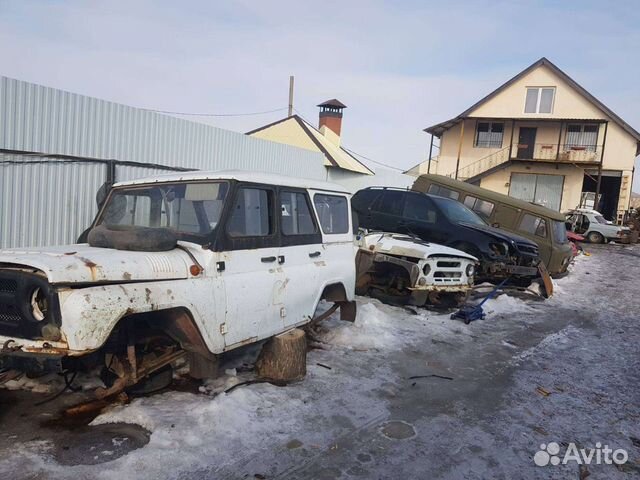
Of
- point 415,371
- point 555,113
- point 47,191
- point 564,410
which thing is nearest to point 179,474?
point 415,371

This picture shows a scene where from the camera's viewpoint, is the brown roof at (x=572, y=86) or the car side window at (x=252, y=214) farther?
the brown roof at (x=572, y=86)

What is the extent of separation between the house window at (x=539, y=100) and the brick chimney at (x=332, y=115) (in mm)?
11853

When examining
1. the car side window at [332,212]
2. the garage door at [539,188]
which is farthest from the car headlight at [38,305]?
the garage door at [539,188]

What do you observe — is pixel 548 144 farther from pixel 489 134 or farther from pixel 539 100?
pixel 489 134

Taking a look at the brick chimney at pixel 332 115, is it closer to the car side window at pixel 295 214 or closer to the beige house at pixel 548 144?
the beige house at pixel 548 144

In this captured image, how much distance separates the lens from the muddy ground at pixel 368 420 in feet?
10.5

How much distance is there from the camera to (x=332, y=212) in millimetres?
5449

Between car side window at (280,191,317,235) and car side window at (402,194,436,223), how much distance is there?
525 centimetres

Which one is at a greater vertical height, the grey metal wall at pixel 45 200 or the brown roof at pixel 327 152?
the brown roof at pixel 327 152

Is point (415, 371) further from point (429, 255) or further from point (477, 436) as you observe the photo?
point (429, 255)

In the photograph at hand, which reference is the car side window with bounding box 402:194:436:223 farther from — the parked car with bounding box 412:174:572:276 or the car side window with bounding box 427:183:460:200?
the car side window with bounding box 427:183:460:200

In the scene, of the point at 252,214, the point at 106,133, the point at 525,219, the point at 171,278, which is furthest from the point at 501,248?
the point at 171,278

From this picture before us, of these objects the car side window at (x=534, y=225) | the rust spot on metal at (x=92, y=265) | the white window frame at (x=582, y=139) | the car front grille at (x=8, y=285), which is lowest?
the car front grille at (x=8, y=285)

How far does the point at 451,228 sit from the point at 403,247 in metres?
2.34
